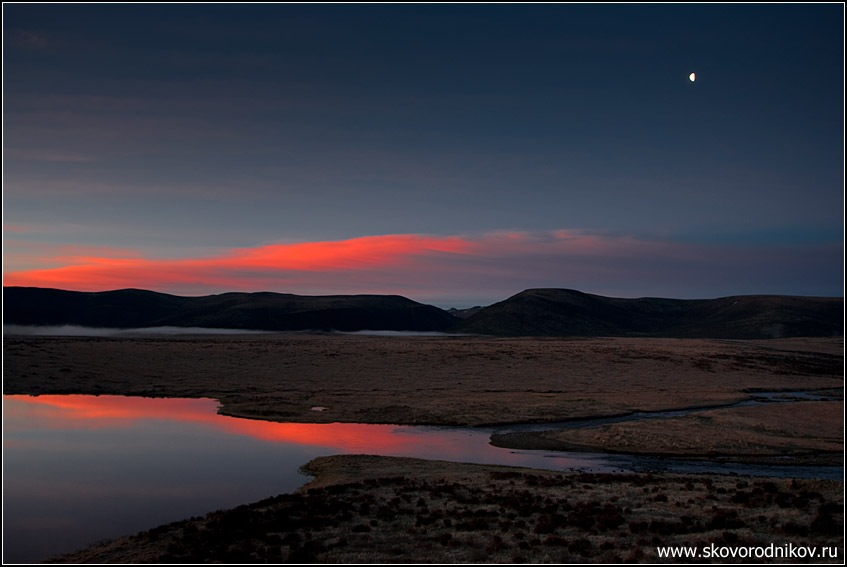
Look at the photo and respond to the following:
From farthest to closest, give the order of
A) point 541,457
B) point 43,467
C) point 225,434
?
point 225,434 → point 541,457 → point 43,467

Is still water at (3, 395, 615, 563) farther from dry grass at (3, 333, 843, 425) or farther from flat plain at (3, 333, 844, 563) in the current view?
dry grass at (3, 333, 843, 425)

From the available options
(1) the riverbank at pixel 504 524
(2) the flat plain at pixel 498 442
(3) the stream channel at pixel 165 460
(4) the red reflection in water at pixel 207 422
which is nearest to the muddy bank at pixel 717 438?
(2) the flat plain at pixel 498 442

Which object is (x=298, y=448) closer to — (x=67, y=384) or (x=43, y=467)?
(x=43, y=467)

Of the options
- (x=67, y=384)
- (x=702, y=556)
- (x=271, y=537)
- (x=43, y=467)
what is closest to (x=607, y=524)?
(x=702, y=556)

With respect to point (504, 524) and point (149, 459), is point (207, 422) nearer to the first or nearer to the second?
point (149, 459)

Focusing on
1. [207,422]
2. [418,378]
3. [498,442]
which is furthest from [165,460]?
[418,378]

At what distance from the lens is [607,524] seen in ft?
72.5

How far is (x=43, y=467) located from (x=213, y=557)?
2166cm

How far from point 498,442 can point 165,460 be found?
2259 cm

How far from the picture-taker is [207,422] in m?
50.8

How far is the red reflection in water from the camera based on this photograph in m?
43.3

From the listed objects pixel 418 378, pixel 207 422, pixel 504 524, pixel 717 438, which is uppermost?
pixel 504 524

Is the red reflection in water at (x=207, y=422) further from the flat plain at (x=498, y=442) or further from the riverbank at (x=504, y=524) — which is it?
the riverbank at (x=504, y=524)

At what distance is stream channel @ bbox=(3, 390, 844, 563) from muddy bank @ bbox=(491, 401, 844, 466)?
207 centimetres
